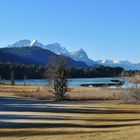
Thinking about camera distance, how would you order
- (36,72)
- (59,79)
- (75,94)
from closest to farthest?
(59,79) < (75,94) < (36,72)

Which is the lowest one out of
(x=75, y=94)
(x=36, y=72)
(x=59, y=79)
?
(x=75, y=94)

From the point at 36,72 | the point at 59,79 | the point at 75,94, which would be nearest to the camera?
the point at 59,79

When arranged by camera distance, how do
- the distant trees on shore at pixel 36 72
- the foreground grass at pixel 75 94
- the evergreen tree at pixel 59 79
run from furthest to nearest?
the distant trees on shore at pixel 36 72 < the foreground grass at pixel 75 94 < the evergreen tree at pixel 59 79

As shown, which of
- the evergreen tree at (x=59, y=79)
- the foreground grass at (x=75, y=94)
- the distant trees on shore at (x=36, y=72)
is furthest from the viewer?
the distant trees on shore at (x=36, y=72)

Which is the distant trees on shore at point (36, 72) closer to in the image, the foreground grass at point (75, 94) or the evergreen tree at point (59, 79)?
the foreground grass at point (75, 94)

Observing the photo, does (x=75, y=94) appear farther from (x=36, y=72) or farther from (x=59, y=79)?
(x=36, y=72)

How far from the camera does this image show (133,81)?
215 ft

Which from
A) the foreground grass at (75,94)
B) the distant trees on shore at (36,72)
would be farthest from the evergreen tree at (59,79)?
the distant trees on shore at (36,72)

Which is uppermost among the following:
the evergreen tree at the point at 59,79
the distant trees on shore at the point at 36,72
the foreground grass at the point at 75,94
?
the distant trees on shore at the point at 36,72

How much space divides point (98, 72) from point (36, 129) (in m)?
170

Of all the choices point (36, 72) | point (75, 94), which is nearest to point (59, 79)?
point (75, 94)

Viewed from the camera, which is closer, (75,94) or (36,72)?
(75,94)

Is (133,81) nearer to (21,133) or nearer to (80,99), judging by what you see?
(80,99)

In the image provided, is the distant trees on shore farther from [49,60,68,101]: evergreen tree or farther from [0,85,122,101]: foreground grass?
[49,60,68,101]: evergreen tree
